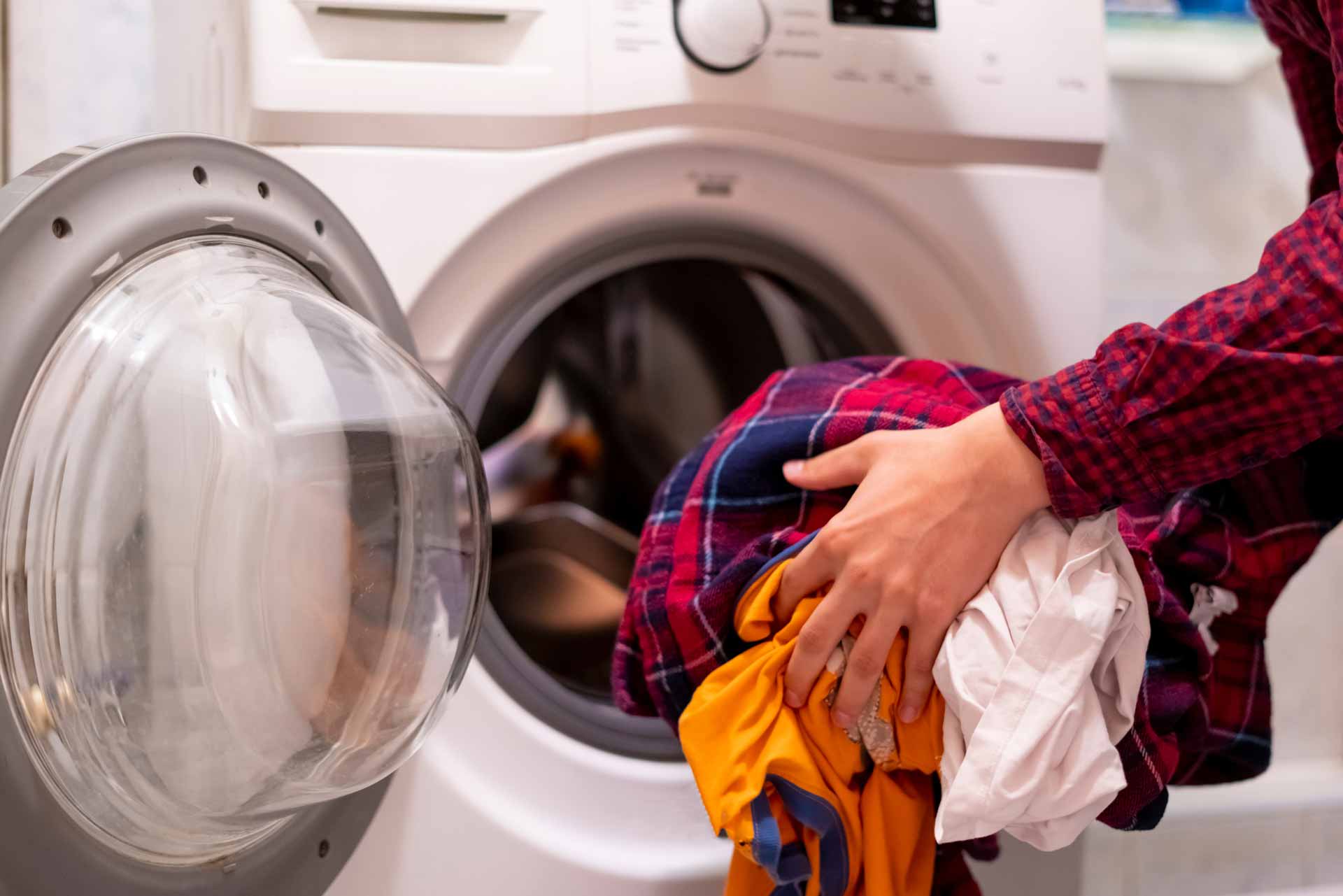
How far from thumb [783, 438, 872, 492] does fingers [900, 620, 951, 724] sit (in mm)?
95

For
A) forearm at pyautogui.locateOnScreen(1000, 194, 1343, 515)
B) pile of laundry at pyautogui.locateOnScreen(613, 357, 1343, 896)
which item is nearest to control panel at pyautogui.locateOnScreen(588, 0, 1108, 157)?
pile of laundry at pyautogui.locateOnScreen(613, 357, 1343, 896)

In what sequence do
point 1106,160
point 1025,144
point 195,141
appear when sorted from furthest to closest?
point 1106,160 → point 1025,144 → point 195,141

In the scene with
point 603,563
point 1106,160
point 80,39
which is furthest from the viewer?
point 1106,160

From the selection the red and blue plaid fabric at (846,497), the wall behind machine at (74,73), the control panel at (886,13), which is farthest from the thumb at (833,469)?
the wall behind machine at (74,73)

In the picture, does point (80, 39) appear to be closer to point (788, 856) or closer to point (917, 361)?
point (917, 361)

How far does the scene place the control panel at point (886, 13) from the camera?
79cm

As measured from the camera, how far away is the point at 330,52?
2.28 ft

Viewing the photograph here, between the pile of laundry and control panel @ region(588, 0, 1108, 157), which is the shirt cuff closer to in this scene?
the pile of laundry

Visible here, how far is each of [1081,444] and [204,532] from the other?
0.43 meters

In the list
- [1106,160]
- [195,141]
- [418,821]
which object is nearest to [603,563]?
[418,821]

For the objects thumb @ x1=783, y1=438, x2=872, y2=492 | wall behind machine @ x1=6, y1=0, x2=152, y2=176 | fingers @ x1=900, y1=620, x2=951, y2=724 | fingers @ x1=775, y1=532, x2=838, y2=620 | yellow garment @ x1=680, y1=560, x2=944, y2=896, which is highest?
wall behind machine @ x1=6, y1=0, x2=152, y2=176

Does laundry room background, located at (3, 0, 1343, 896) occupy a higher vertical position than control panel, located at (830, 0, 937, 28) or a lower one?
lower

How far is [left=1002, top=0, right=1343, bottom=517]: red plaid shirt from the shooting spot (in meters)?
0.49

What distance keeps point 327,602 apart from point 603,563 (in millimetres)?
547
